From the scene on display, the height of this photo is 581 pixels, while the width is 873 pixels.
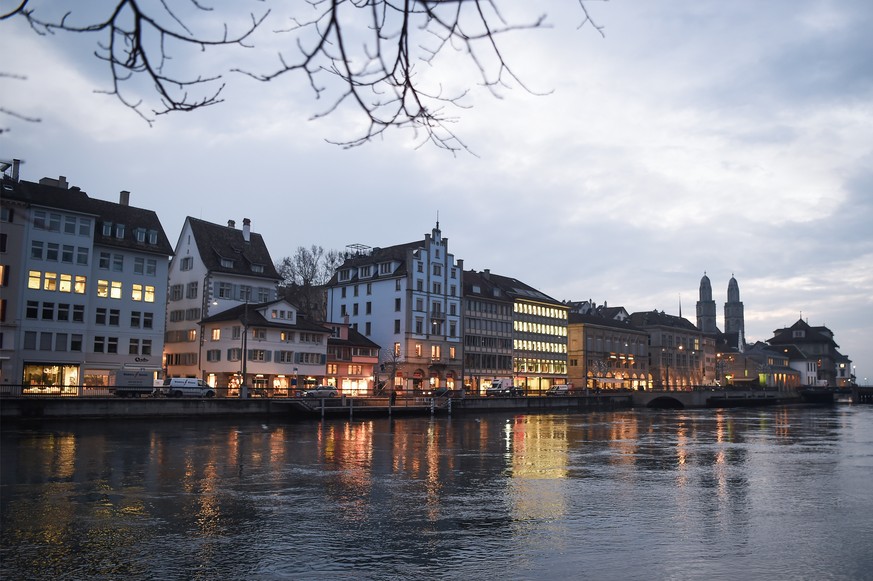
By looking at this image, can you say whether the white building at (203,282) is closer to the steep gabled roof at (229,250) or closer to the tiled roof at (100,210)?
the steep gabled roof at (229,250)

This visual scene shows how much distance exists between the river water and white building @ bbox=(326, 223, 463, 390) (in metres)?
59.5

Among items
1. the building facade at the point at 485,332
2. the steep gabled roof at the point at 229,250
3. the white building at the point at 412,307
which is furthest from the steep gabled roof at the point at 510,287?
the steep gabled roof at the point at 229,250

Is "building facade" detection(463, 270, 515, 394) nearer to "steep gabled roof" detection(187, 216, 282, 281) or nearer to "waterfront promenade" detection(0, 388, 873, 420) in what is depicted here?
"waterfront promenade" detection(0, 388, 873, 420)

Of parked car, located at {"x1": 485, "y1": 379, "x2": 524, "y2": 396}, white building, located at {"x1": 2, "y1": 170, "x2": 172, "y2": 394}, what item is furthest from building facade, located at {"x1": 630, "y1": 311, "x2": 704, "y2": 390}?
white building, located at {"x1": 2, "y1": 170, "x2": 172, "y2": 394}

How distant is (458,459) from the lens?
32.6 meters

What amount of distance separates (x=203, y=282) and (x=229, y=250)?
5146mm

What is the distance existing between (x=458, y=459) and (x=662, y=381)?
A: 13053 cm

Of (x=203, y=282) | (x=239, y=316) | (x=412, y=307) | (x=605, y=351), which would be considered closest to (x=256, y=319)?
(x=239, y=316)

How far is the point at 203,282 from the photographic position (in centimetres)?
8250

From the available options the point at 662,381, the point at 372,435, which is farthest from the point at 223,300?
the point at 662,381

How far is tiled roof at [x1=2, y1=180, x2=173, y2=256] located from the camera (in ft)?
211

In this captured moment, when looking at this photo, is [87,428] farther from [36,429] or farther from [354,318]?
[354,318]

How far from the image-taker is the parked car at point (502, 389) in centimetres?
9612

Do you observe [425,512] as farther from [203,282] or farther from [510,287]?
[510,287]
